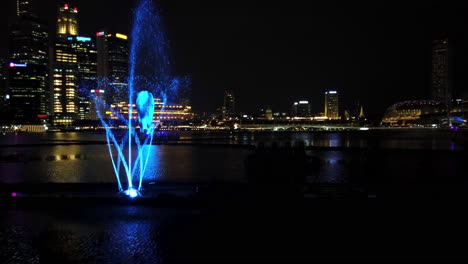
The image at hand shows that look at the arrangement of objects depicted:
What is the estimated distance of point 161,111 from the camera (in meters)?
170

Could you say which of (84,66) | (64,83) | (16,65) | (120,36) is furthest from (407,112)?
(16,65)

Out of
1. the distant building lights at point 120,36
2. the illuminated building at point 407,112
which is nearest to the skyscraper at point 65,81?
the distant building lights at point 120,36

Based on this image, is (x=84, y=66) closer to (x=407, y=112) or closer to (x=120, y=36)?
(x=120, y=36)

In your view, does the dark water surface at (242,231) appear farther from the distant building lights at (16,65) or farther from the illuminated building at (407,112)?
the illuminated building at (407,112)

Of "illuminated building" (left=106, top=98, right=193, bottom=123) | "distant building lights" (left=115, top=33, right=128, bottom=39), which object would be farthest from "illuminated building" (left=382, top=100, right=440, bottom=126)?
"distant building lights" (left=115, top=33, right=128, bottom=39)

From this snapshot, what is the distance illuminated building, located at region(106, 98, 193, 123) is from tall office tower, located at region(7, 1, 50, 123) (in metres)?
30.8

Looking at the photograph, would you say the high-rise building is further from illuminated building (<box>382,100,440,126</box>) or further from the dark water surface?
the dark water surface

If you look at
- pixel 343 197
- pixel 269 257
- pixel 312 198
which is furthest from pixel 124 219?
pixel 343 197

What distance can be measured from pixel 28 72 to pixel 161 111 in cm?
6026

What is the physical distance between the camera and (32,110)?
561 feet

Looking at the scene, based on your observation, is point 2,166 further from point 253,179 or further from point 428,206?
point 428,206

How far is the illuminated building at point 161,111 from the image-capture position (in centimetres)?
17138

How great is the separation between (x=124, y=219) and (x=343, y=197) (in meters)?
7.59

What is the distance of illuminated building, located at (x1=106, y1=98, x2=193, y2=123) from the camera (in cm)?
17138
